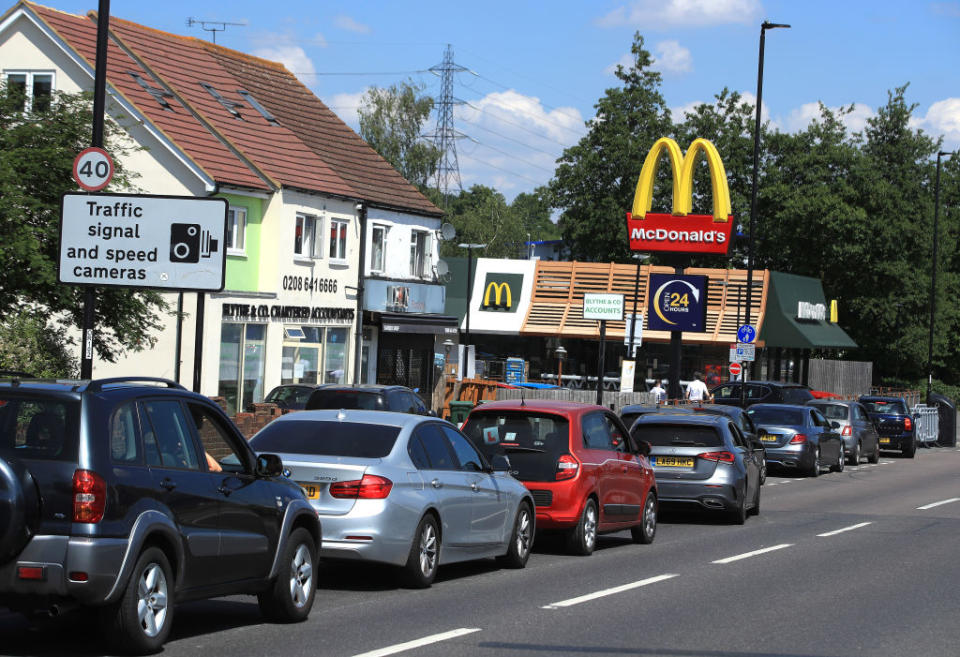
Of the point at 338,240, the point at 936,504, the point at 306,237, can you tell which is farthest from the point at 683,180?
the point at 936,504

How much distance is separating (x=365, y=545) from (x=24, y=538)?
397cm

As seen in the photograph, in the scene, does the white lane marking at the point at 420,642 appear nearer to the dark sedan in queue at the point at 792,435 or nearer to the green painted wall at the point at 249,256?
the dark sedan in queue at the point at 792,435

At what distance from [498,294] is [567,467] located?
46783 millimetres

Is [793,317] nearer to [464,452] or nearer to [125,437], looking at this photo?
[464,452]

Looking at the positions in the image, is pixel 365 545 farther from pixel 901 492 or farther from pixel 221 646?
pixel 901 492

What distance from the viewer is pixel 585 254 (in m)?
76.1

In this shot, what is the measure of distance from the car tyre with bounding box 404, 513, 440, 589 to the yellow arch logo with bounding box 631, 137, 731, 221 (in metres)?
27.5

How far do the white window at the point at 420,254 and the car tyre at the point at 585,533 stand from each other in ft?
103

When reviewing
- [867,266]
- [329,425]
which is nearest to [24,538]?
[329,425]

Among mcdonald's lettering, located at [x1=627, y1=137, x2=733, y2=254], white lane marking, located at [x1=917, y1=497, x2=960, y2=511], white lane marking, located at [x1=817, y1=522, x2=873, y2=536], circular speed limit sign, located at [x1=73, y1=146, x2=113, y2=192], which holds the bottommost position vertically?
white lane marking, located at [x1=917, y1=497, x2=960, y2=511]

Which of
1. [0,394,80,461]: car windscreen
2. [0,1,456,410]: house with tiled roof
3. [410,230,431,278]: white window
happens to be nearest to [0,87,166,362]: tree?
[0,1,456,410]: house with tiled roof

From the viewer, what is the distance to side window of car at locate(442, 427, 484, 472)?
42.2 ft

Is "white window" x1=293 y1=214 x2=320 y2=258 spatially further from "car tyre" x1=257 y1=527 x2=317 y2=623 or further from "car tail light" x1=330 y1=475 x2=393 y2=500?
"car tyre" x1=257 y1=527 x2=317 y2=623

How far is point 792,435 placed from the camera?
1198 inches
